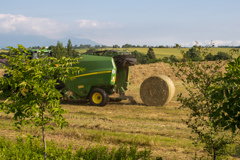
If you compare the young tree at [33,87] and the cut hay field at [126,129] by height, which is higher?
the young tree at [33,87]

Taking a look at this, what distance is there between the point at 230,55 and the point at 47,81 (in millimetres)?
3360

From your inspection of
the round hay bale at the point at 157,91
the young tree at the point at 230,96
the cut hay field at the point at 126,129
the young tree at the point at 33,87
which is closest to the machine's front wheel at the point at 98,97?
the cut hay field at the point at 126,129

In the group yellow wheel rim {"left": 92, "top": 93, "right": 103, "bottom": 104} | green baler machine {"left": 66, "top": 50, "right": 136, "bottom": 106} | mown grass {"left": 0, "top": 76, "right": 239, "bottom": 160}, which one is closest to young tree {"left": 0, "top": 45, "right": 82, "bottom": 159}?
mown grass {"left": 0, "top": 76, "right": 239, "bottom": 160}

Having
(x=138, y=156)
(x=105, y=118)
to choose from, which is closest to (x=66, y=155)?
(x=138, y=156)

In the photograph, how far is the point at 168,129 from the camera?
26.8 feet

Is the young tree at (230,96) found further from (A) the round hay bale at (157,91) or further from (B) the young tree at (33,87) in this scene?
(A) the round hay bale at (157,91)

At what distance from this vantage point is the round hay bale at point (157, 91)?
11.8 metres

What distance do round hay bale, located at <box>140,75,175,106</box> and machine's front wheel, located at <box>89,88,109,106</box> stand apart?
178 centimetres

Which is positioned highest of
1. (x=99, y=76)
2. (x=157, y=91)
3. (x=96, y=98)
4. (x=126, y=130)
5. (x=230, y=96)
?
(x=230, y=96)

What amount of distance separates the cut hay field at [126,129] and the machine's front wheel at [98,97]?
0.98 ft

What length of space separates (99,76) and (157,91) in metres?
2.71

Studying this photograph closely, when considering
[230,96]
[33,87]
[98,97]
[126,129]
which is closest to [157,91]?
[98,97]

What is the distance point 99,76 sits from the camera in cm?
1170

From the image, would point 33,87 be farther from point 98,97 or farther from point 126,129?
point 98,97
